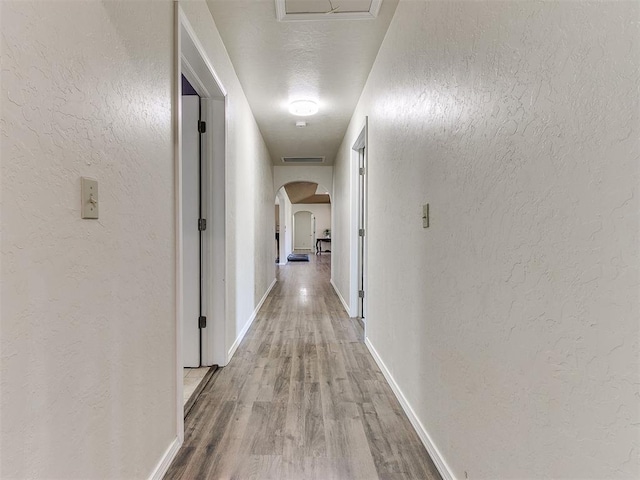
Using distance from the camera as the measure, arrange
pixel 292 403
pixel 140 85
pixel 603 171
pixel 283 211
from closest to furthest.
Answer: pixel 603 171, pixel 140 85, pixel 292 403, pixel 283 211

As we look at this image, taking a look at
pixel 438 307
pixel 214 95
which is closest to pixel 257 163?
pixel 214 95

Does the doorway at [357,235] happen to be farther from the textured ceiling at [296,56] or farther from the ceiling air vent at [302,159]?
the ceiling air vent at [302,159]

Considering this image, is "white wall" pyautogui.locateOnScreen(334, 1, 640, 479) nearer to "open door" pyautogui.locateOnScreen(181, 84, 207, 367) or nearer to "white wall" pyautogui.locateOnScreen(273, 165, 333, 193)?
"open door" pyautogui.locateOnScreen(181, 84, 207, 367)

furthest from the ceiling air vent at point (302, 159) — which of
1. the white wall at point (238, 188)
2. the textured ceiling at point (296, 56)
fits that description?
the textured ceiling at point (296, 56)

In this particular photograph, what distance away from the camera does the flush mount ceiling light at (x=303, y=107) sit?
3260mm

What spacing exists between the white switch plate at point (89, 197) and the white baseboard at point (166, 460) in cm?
103

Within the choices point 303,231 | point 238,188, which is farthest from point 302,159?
point 303,231

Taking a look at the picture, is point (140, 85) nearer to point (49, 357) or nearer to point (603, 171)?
point (49, 357)

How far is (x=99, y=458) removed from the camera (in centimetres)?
92

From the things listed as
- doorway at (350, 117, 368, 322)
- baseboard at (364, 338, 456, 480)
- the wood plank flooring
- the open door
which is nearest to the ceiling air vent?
doorway at (350, 117, 368, 322)

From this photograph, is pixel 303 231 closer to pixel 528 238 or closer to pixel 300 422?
pixel 300 422

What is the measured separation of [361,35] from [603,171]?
2.04m

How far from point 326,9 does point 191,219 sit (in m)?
1.62

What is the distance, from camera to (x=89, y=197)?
2.85 feet
